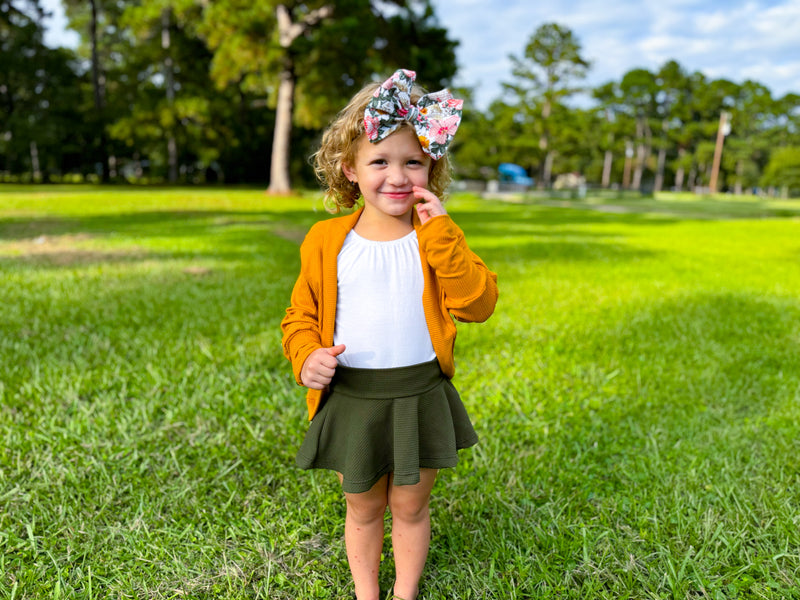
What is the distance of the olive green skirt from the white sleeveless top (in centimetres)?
4

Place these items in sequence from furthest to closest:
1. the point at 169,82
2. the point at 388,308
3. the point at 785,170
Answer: the point at 785,170
the point at 169,82
the point at 388,308

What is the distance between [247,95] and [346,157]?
111 ft

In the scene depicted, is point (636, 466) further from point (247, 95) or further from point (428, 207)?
point (247, 95)

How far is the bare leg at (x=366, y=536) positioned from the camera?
170 cm

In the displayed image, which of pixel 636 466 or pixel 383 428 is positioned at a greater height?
pixel 383 428

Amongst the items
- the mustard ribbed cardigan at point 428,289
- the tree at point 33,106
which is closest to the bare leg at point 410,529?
the mustard ribbed cardigan at point 428,289

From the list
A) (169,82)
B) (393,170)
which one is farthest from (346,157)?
(169,82)

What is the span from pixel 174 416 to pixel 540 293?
3925mm

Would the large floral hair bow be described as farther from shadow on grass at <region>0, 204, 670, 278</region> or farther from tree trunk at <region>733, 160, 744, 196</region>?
tree trunk at <region>733, 160, 744, 196</region>

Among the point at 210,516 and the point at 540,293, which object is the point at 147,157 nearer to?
the point at 540,293

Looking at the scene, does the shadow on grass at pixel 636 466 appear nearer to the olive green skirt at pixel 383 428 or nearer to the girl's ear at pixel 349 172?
the olive green skirt at pixel 383 428

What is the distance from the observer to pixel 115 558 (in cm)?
193

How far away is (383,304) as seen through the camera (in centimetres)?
158

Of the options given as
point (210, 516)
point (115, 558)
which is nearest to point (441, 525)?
point (210, 516)
